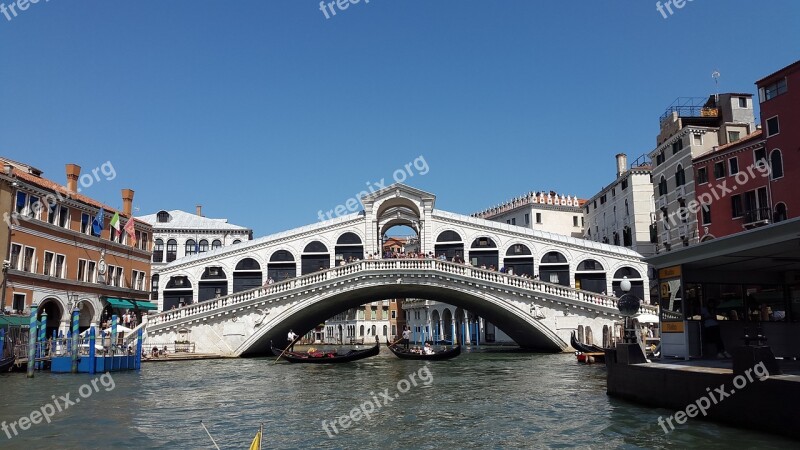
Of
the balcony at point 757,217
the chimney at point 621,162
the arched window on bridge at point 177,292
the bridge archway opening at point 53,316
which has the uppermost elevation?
the chimney at point 621,162

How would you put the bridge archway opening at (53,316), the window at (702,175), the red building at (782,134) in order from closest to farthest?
the red building at (782,134)
the bridge archway opening at (53,316)
the window at (702,175)

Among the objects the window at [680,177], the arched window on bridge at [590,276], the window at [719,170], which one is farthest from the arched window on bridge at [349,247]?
the window at [719,170]

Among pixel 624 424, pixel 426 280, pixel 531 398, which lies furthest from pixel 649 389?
pixel 426 280

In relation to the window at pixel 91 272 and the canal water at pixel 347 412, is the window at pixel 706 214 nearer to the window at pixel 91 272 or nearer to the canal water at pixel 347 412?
the canal water at pixel 347 412

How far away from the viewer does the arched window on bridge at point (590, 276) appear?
32.3 metres

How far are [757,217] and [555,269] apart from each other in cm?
1014

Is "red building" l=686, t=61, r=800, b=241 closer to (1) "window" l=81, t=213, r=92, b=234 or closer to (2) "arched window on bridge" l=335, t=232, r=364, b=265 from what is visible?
(2) "arched window on bridge" l=335, t=232, r=364, b=265

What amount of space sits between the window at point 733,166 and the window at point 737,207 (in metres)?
0.98

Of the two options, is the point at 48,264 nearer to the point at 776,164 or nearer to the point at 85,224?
the point at 85,224

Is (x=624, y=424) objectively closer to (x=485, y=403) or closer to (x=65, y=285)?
(x=485, y=403)

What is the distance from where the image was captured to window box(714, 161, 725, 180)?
27.1 metres

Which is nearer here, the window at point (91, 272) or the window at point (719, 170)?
the window at point (719, 170)

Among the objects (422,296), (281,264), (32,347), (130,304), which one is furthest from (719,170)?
(130,304)

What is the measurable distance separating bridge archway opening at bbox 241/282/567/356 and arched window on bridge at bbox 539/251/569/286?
3.16m
